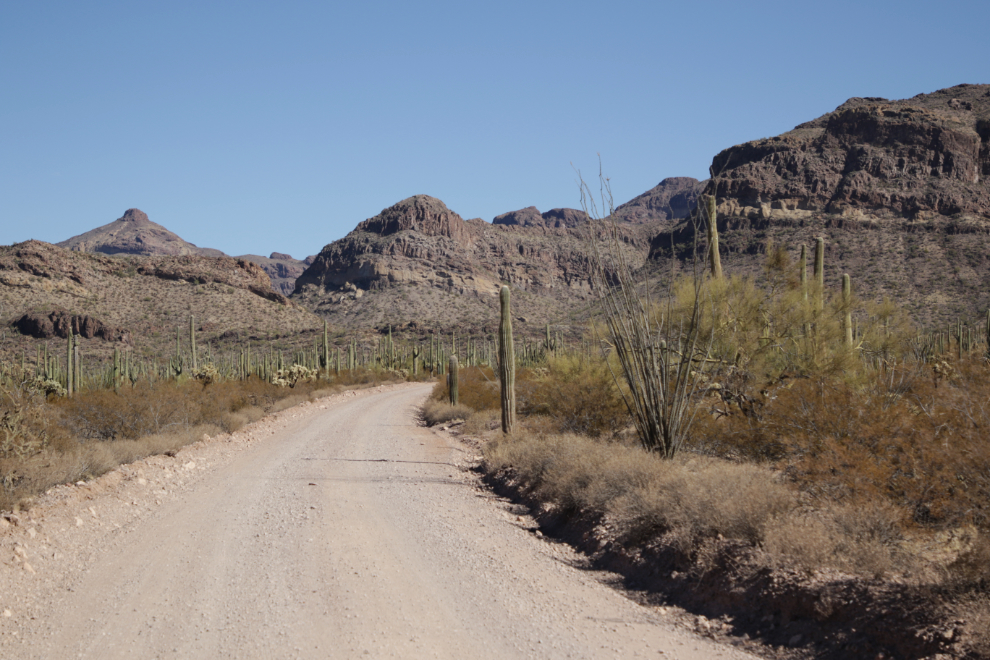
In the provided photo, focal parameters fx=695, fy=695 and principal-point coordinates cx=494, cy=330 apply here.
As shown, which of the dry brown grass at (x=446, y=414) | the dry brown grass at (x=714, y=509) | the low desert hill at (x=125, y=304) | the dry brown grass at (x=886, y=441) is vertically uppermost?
the low desert hill at (x=125, y=304)

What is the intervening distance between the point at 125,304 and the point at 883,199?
80194mm

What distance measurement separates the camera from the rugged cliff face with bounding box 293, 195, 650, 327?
9936cm

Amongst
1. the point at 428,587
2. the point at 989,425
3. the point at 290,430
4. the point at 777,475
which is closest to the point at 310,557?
the point at 428,587

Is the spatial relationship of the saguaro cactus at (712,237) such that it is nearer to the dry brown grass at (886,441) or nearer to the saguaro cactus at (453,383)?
the dry brown grass at (886,441)

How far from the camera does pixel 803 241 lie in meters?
62.8

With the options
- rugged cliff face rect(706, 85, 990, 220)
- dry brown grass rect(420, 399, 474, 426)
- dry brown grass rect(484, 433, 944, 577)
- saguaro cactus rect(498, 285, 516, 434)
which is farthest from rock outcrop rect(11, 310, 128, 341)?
rugged cliff face rect(706, 85, 990, 220)

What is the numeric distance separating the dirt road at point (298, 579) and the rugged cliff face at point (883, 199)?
149ft

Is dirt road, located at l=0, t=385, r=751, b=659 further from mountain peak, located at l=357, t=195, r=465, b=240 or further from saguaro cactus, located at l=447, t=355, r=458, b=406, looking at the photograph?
mountain peak, located at l=357, t=195, r=465, b=240

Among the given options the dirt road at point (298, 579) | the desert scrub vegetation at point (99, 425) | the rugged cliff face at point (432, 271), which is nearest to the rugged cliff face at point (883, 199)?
the rugged cliff face at point (432, 271)

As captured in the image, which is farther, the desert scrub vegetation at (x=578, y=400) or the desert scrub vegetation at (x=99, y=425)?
the desert scrub vegetation at (x=578, y=400)

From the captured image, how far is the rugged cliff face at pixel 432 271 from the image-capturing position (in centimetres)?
9936

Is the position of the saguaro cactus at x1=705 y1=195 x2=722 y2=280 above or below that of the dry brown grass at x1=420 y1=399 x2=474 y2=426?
above

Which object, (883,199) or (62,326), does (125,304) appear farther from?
(883,199)

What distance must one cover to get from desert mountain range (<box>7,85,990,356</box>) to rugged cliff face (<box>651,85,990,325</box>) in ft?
0.66
